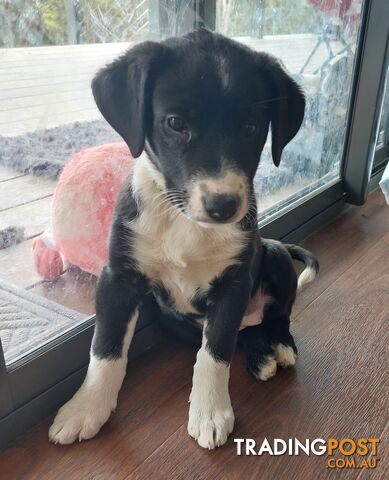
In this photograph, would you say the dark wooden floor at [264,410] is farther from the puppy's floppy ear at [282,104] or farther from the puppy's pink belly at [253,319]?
the puppy's floppy ear at [282,104]

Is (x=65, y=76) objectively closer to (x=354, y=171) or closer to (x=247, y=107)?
(x=247, y=107)

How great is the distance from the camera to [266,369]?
1.53 metres

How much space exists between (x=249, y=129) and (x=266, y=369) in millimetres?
742

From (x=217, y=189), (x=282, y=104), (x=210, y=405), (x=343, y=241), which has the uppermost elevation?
(x=282, y=104)

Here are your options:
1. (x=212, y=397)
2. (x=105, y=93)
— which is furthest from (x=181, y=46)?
(x=212, y=397)

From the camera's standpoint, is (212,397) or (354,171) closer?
(212,397)

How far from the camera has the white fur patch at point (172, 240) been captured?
130 cm

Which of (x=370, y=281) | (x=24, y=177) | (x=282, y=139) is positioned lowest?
(x=370, y=281)

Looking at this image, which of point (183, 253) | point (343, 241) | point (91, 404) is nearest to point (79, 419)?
point (91, 404)

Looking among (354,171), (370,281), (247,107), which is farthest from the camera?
(354,171)

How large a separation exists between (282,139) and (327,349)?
77cm

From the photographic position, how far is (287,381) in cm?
154

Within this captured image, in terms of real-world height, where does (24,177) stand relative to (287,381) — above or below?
above

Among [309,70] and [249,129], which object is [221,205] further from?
[309,70]
